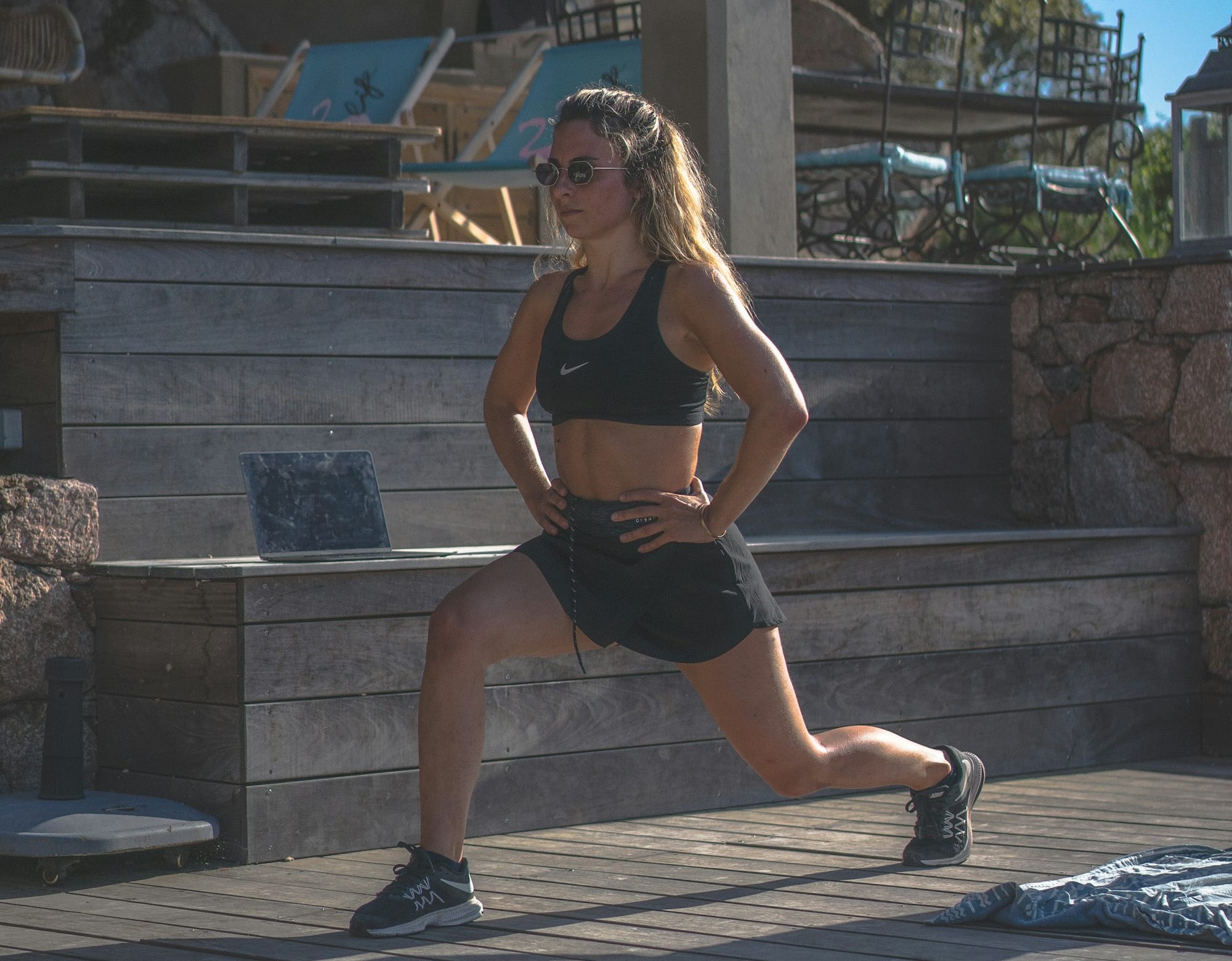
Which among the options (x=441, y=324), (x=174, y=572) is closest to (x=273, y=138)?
(x=441, y=324)

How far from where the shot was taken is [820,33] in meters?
13.5

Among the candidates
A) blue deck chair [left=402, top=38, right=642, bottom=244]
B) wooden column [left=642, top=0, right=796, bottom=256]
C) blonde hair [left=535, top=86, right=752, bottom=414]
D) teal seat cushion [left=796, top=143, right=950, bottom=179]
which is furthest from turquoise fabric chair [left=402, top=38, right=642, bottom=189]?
blonde hair [left=535, top=86, right=752, bottom=414]

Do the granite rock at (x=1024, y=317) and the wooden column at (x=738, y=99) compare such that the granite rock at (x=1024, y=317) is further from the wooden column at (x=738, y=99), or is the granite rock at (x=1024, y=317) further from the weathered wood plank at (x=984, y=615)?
the weathered wood plank at (x=984, y=615)

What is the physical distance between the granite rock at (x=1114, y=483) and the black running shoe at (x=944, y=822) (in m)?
2.19

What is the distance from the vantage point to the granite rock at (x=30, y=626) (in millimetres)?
4633

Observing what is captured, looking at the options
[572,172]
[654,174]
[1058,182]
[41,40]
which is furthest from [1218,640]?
[41,40]

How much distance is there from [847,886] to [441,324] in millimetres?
2194

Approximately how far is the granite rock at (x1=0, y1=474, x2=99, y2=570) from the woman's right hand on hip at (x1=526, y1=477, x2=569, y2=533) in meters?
1.55

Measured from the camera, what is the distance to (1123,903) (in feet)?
12.0

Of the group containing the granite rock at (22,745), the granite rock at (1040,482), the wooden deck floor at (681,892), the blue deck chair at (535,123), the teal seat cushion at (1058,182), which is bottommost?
the wooden deck floor at (681,892)

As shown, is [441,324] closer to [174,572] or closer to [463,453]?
[463,453]

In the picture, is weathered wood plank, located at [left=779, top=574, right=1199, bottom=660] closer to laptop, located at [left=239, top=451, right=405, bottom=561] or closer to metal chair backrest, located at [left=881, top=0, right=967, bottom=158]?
laptop, located at [left=239, top=451, right=405, bottom=561]

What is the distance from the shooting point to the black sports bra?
370 cm

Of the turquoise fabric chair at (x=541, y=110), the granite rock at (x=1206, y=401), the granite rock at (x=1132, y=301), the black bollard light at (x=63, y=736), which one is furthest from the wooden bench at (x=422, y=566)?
the turquoise fabric chair at (x=541, y=110)
